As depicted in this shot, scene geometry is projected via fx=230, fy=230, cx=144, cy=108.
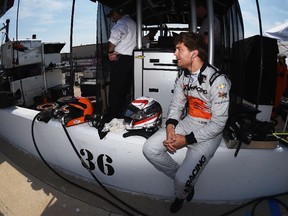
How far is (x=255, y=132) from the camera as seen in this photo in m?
2.09

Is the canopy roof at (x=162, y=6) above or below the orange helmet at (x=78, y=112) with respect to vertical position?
above

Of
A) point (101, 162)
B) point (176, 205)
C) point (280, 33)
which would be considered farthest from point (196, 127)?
point (280, 33)

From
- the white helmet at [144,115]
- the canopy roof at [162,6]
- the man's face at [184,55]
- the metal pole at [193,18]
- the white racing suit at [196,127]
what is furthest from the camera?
the canopy roof at [162,6]

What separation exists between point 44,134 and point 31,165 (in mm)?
512

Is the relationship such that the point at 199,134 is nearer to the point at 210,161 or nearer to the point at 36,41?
the point at 210,161

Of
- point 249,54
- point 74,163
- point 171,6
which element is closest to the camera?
point 74,163

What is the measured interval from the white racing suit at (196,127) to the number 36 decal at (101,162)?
1.81ft

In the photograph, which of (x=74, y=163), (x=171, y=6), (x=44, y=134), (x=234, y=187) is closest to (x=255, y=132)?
(x=234, y=187)

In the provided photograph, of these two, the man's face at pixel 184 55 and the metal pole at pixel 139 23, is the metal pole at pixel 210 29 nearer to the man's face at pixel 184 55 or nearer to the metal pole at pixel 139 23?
the metal pole at pixel 139 23

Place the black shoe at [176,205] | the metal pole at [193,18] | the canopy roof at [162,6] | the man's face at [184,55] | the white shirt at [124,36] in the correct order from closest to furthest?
the man's face at [184,55]
the black shoe at [176,205]
the metal pole at [193,18]
the white shirt at [124,36]
the canopy roof at [162,6]

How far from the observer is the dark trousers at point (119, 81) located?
3.39 metres

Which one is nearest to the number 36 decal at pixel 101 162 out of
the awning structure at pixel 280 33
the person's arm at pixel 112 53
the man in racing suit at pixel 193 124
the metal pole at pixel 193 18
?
the man in racing suit at pixel 193 124

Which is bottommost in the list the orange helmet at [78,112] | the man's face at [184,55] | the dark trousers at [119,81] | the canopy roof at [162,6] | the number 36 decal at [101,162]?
the number 36 decal at [101,162]

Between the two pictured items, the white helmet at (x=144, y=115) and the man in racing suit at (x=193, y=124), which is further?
the white helmet at (x=144, y=115)
